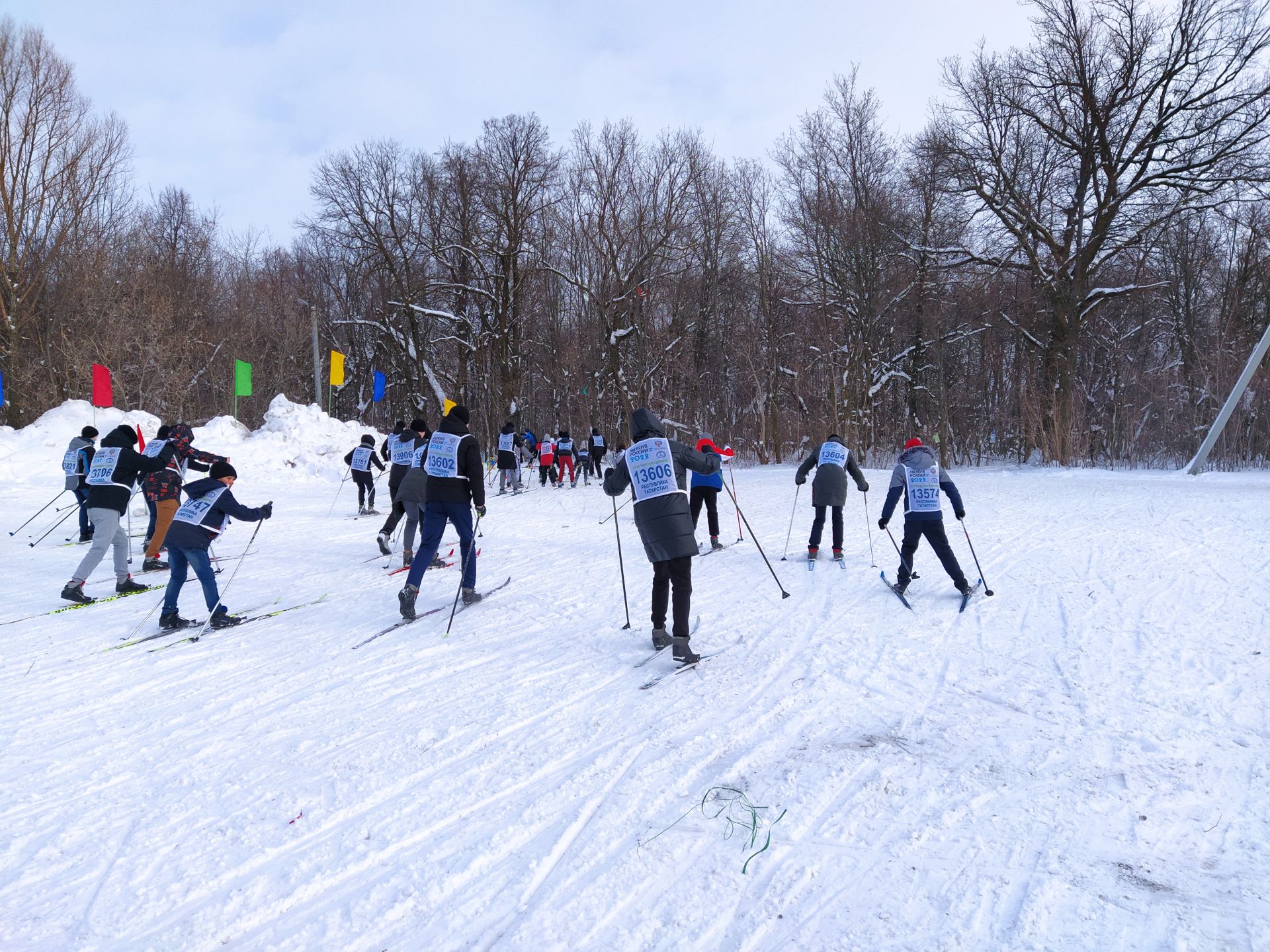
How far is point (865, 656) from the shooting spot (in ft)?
17.7

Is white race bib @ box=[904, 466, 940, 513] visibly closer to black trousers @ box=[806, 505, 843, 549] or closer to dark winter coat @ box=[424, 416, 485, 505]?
black trousers @ box=[806, 505, 843, 549]

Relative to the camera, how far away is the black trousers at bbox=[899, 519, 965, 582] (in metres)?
7.01

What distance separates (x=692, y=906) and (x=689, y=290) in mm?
30343

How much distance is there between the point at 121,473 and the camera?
26.2ft

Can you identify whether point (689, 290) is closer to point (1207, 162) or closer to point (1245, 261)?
point (1207, 162)

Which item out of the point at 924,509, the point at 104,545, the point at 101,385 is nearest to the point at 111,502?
the point at 104,545

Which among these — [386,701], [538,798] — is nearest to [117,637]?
[386,701]

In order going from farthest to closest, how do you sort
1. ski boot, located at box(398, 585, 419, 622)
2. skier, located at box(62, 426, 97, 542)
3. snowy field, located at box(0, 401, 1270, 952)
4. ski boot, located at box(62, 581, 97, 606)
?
skier, located at box(62, 426, 97, 542) → ski boot, located at box(62, 581, 97, 606) → ski boot, located at box(398, 585, 419, 622) → snowy field, located at box(0, 401, 1270, 952)

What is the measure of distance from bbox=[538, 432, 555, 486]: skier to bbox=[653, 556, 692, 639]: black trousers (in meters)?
16.4

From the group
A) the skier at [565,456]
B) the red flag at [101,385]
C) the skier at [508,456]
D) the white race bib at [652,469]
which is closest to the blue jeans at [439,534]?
the white race bib at [652,469]

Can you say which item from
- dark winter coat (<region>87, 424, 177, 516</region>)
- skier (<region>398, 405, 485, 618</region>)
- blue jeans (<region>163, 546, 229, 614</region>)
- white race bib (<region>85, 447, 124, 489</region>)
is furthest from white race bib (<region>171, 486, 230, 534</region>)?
white race bib (<region>85, 447, 124, 489</region>)

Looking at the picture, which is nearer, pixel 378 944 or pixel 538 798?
pixel 378 944

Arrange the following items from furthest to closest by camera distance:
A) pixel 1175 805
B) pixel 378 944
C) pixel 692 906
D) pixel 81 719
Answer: pixel 81 719
pixel 1175 805
pixel 692 906
pixel 378 944

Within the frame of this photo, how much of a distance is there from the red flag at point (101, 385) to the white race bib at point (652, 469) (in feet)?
58.7
